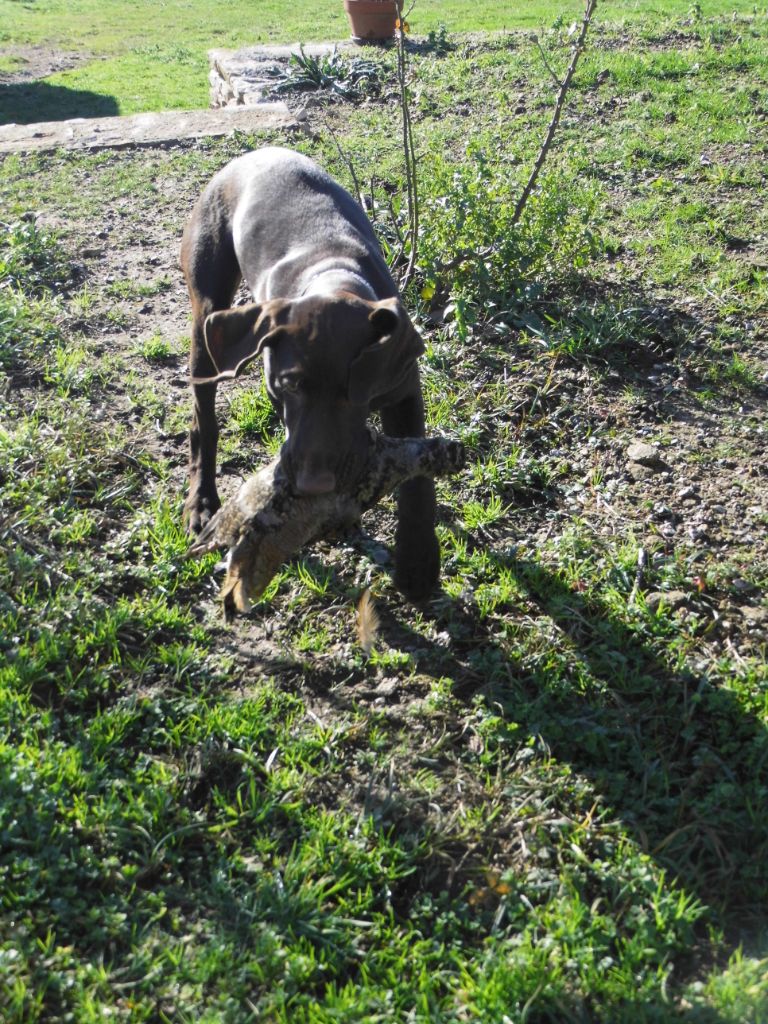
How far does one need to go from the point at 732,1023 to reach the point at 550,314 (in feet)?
13.9

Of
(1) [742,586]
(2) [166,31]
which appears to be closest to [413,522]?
(1) [742,586]

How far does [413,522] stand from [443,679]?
65 centimetres

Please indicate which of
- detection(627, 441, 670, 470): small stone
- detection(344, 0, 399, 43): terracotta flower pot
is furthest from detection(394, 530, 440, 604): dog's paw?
detection(344, 0, 399, 43): terracotta flower pot

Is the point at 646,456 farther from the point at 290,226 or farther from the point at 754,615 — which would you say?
the point at 290,226

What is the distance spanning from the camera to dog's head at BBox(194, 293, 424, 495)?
3117 millimetres

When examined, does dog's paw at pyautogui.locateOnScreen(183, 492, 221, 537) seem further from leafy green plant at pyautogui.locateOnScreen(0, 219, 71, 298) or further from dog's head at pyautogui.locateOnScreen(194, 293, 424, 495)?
leafy green plant at pyautogui.locateOnScreen(0, 219, 71, 298)

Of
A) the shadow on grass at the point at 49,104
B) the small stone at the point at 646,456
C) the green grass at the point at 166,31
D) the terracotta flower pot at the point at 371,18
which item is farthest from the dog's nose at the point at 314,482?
the terracotta flower pot at the point at 371,18

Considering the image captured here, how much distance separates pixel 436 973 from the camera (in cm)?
259

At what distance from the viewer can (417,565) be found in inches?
155

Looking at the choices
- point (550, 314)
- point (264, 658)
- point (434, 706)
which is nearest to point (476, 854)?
point (434, 706)

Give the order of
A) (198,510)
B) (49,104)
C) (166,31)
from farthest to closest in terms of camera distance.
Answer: (166,31)
(49,104)
(198,510)

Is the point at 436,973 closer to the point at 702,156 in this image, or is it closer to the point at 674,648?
the point at 674,648

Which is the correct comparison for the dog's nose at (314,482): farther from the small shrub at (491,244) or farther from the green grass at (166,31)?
the green grass at (166,31)

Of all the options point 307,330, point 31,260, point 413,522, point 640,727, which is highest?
point 307,330
